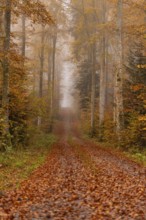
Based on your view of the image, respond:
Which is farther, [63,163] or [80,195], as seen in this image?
[63,163]

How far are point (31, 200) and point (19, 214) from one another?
1111 millimetres

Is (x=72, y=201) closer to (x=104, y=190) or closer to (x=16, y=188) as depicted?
(x=104, y=190)

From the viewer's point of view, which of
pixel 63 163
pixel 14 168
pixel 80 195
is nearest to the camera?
pixel 80 195

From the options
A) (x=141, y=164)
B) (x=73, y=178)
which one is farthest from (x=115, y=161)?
(x=73, y=178)

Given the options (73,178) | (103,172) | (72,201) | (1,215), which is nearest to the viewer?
(1,215)

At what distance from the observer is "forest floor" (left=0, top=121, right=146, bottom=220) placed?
5980 millimetres

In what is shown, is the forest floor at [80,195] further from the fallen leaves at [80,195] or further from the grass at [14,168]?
the grass at [14,168]

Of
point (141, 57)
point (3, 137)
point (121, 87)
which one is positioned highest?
point (141, 57)

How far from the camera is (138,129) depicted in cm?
1568

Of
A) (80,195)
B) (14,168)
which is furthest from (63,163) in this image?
(80,195)

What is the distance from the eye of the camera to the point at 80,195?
743 centimetres

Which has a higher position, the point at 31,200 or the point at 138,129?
the point at 138,129

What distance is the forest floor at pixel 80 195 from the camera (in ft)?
19.6

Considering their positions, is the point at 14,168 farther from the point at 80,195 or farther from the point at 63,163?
the point at 80,195
